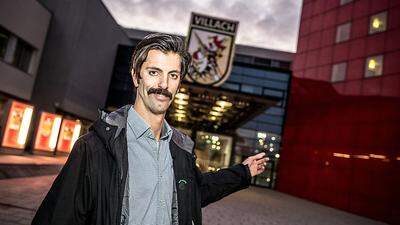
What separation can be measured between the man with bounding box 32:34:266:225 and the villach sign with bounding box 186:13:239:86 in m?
14.7

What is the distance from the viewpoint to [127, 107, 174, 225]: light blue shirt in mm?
1880

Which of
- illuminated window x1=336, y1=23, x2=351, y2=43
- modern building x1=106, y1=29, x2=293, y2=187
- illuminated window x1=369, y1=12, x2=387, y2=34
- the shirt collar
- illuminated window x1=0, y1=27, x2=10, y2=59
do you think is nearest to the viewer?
the shirt collar

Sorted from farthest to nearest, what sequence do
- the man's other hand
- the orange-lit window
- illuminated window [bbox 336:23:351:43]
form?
illuminated window [bbox 336:23:351:43], the orange-lit window, the man's other hand

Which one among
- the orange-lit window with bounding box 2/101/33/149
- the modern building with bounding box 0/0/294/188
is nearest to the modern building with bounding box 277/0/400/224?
the modern building with bounding box 0/0/294/188

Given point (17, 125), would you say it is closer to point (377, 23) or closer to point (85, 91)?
point (85, 91)

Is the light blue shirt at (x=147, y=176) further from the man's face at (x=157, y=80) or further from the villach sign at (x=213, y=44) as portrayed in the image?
the villach sign at (x=213, y=44)

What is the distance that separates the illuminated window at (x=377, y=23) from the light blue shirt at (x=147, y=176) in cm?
2165

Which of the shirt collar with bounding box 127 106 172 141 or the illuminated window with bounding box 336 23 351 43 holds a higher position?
the illuminated window with bounding box 336 23 351 43

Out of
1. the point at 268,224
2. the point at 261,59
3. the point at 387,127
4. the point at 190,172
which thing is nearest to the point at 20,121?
the point at 268,224

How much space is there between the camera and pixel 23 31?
19047mm

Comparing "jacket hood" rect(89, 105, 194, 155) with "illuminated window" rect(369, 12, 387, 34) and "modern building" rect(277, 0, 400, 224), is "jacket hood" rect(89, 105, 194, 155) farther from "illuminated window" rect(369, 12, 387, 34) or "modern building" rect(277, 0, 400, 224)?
"illuminated window" rect(369, 12, 387, 34)

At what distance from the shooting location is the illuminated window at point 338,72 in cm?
2302

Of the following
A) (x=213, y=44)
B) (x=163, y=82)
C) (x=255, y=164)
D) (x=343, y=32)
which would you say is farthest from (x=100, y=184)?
(x=343, y=32)

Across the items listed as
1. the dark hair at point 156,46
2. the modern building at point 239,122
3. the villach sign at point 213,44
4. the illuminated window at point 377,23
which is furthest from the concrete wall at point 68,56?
the dark hair at point 156,46
